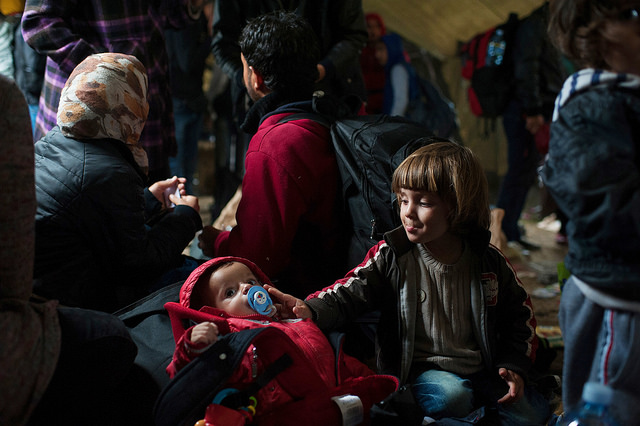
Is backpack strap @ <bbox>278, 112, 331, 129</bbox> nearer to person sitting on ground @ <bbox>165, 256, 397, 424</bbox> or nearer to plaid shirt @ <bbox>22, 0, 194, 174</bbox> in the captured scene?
person sitting on ground @ <bbox>165, 256, 397, 424</bbox>

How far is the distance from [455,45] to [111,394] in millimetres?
6495

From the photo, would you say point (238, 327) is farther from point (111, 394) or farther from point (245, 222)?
point (245, 222)

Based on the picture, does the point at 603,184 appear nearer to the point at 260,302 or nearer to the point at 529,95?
the point at 260,302

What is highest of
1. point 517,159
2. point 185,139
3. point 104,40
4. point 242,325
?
point 104,40

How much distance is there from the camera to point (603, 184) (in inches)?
48.6

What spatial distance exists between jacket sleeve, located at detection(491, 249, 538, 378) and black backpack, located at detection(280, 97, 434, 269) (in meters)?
0.41

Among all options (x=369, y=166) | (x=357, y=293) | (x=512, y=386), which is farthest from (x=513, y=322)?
(x=369, y=166)

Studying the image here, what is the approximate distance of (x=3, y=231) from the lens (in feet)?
4.32

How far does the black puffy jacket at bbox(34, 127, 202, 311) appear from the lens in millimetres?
1813

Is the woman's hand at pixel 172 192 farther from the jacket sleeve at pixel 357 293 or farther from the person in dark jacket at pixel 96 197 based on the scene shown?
the jacket sleeve at pixel 357 293

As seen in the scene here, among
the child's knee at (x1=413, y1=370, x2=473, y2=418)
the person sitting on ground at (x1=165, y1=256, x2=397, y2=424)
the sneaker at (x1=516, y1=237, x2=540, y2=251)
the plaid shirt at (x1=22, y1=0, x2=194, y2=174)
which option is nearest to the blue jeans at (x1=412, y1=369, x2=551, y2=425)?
the child's knee at (x1=413, y1=370, x2=473, y2=418)

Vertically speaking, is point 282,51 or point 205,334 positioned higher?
point 282,51

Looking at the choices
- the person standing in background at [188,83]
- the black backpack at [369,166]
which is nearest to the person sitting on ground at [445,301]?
the black backpack at [369,166]

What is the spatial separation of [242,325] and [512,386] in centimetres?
85
